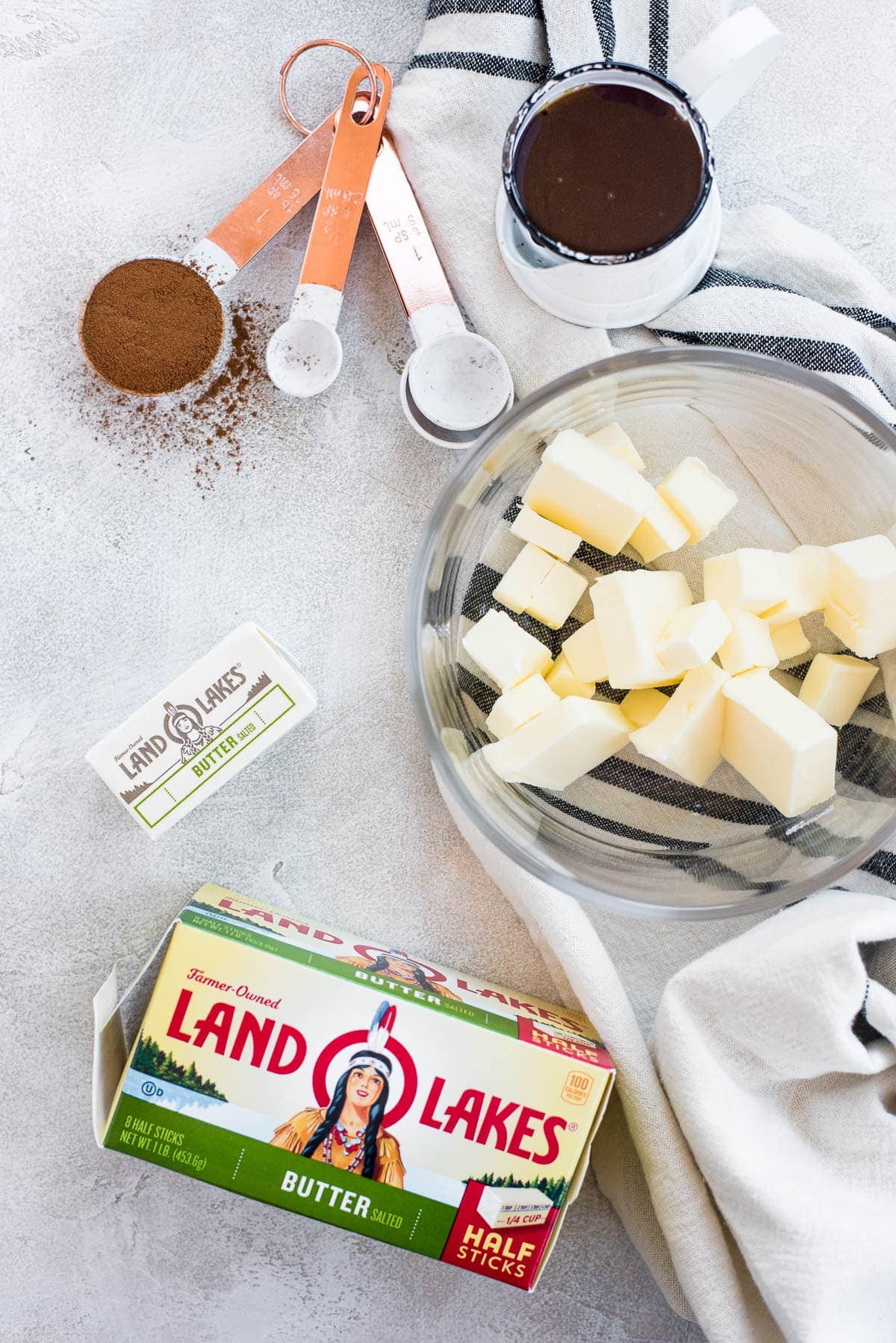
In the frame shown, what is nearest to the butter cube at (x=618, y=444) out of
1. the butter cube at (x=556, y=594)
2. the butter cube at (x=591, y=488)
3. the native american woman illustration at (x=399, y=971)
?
the butter cube at (x=591, y=488)

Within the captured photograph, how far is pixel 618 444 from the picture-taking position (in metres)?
1.02

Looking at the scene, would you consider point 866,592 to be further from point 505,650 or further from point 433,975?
point 433,975

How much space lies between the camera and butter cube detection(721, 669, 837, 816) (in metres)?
0.92

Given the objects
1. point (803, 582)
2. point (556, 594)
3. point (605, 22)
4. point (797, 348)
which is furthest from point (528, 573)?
point (605, 22)

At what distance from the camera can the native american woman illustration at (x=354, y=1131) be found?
905 millimetres

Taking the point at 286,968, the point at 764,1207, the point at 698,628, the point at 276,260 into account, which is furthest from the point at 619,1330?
the point at 276,260

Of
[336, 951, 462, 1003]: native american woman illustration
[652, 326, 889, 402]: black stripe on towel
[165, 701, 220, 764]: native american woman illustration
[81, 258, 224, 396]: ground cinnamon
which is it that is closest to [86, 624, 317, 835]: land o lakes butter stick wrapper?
[165, 701, 220, 764]: native american woman illustration

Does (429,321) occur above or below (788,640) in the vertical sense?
above

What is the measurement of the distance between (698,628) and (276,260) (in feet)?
2.15

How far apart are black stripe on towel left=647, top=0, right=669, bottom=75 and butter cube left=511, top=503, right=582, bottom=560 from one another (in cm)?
52

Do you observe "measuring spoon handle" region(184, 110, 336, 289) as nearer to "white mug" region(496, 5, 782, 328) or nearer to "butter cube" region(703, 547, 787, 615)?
"white mug" region(496, 5, 782, 328)

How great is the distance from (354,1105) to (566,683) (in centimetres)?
45

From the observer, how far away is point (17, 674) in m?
1.17

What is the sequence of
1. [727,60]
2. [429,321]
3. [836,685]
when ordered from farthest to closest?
[429,321] < [836,685] < [727,60]
